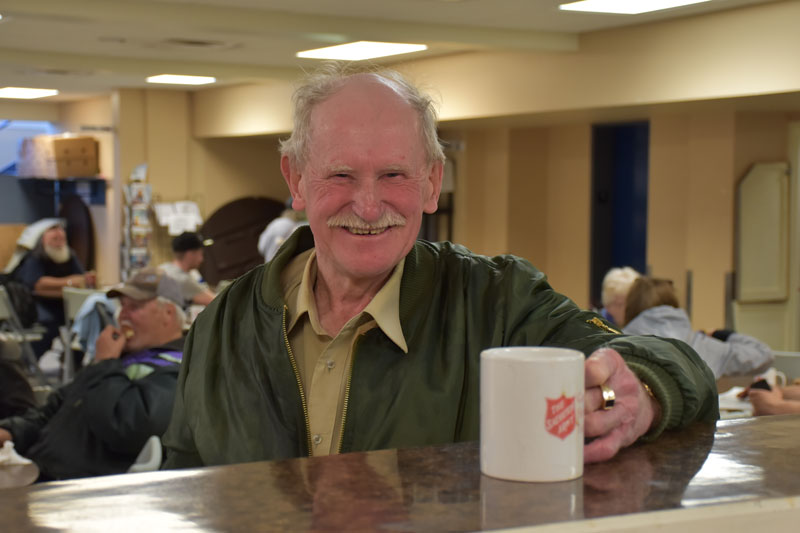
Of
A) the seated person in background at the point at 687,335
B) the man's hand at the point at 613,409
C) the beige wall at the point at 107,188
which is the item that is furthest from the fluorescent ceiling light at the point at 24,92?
the man's hand at the point at 613,409

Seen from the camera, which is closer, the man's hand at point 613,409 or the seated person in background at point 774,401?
the man's hand at point 613,409

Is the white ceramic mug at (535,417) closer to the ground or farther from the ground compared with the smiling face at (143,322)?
farther from the ground

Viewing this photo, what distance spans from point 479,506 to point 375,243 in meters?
0.71

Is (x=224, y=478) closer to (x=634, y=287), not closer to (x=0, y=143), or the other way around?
(x=634, y=287)

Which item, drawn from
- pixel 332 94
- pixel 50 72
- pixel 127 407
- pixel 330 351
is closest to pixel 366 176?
pixel 332 94

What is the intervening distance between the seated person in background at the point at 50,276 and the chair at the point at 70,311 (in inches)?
6.2

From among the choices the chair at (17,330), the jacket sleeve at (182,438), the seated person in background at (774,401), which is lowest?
the chair at (17,330)

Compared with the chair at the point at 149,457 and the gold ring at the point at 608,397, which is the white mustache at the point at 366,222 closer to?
the gold ring at the point at 608,397

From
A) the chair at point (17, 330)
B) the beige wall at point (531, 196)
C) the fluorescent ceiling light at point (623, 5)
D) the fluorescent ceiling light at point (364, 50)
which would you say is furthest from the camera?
the beige wall at point (531, 196)

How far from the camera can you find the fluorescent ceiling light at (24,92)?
11172 millimetres

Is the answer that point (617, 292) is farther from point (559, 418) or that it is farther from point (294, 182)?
point (559, 418)

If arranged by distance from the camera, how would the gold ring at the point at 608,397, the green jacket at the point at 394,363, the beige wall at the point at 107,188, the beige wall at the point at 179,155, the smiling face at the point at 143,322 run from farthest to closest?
1. the beige wall at the point at 107,188
2. the beige wall at the point at 179,155
3. the smiling face at the point at 143,322
4. the green jacket at the point at 394,363
5. the gold ring at the point at 608,397

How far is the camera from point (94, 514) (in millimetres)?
830

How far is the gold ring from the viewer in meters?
1.03
